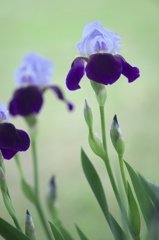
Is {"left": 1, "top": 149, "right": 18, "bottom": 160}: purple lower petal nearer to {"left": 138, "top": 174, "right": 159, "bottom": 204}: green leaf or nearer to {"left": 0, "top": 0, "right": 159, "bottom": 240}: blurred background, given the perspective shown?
{"left": 138, "top": 174, "right": 159, "bottom": 204}: green leaf

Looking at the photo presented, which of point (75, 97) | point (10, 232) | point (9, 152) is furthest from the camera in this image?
point (75, 97)

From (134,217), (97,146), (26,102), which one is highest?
(26,102)

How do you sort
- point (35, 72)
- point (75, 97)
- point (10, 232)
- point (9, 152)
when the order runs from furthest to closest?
point (75, 97) < point (35, 72) < point (9, 152) < point (10, 232)

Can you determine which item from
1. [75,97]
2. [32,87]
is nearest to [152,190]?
[32,87]

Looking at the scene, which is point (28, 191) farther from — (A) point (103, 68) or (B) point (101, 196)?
(A) point (103, 68)

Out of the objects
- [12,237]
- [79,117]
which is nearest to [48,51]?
[79,117]

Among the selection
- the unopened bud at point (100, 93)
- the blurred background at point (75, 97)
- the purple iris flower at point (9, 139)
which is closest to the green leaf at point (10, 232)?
the purple iris flower at point (9, 139)

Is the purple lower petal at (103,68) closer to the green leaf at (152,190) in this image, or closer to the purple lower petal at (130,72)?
the purple lower petal at (130,72)

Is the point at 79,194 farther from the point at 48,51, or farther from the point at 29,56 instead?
the point at 29,56
